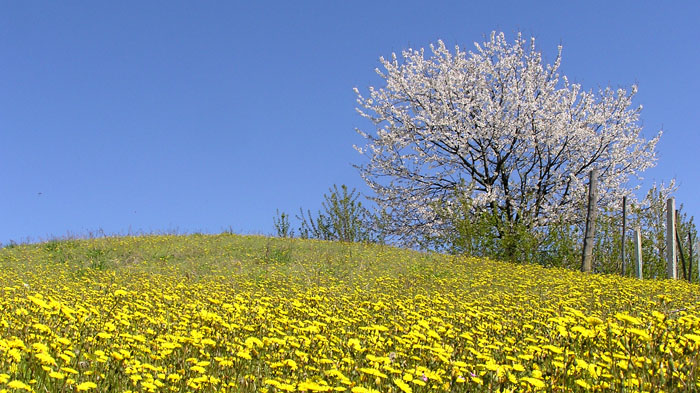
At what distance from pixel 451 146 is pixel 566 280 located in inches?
361

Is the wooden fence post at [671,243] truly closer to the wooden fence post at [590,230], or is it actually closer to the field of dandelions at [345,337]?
the wooden fence post at [590,230]

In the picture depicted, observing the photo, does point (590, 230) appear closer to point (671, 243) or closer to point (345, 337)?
point (671, 243)

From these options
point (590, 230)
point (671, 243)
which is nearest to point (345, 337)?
point (590, 230)

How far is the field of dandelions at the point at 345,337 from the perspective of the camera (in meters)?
3.38

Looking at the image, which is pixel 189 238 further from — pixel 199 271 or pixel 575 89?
pixel 575 89

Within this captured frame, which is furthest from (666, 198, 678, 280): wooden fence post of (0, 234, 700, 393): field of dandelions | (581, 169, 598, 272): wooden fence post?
(0, 234, 700, 393): field of dandelions

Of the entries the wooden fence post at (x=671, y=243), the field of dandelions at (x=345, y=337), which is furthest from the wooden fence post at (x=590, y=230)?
the field of dandelions at (x=345, y=337)

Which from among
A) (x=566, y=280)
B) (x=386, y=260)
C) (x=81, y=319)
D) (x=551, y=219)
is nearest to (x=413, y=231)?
(x=551, y=219)

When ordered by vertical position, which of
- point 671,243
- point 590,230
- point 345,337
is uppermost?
point 590,230

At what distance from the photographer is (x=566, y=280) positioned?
1068 centimetres

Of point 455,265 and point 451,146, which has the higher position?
point 451,146

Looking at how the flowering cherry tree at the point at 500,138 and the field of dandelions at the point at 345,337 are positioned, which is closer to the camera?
the field of dandelions at the point at 345,337

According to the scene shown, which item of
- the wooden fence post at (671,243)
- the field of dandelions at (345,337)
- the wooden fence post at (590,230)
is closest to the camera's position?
the field of dandelions at (345,337)

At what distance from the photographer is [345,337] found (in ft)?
16.1
